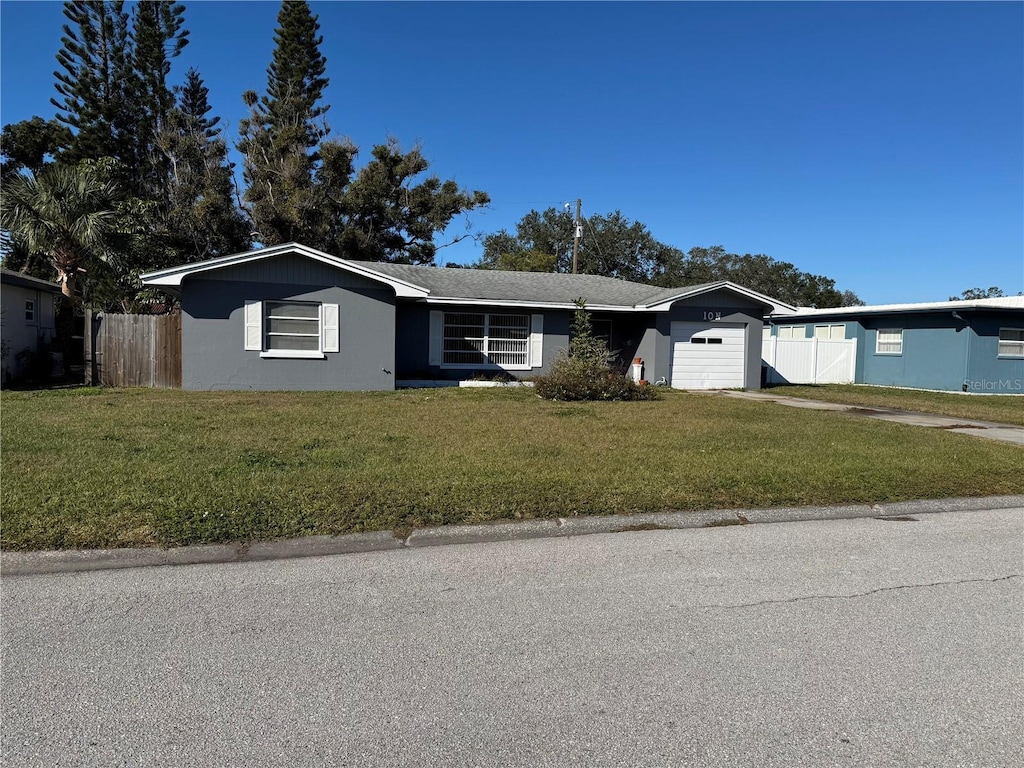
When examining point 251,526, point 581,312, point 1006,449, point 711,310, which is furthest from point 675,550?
point 711,310

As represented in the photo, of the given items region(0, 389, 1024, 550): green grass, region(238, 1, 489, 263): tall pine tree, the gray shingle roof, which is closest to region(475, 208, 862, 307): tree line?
region(238, 1, 489, 263): tall pine tree

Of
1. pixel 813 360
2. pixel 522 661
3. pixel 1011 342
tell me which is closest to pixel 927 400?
pixel 1011 342

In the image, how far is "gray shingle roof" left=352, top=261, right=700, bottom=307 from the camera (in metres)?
20.6

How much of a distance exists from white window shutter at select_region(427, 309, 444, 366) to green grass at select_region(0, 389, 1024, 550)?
7274 millimetres

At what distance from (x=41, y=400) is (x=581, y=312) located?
11857 millimetres

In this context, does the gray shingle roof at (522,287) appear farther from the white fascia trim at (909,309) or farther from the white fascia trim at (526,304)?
the white fascia trim at (909,309)

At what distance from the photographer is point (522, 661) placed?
3.65m

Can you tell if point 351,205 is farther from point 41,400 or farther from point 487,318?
point 41,400

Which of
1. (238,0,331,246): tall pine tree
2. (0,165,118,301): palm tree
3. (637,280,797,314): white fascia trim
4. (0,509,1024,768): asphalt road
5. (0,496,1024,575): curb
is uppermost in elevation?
(238,0,331,246): tall pine tree

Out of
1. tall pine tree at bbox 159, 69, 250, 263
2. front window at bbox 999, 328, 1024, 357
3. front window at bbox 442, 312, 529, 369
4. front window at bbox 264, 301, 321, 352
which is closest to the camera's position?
front window at bbox 264, 301, 321, 352

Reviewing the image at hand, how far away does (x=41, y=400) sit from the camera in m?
13.6

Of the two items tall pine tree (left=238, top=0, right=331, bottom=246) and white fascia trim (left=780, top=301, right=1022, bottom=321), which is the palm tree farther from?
white fascia trim (left=780, top=301, right=1022, bottom=321)

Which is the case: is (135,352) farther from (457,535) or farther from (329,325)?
(457,535)

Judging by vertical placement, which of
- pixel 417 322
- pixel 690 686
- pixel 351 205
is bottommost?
pixel 690 686
